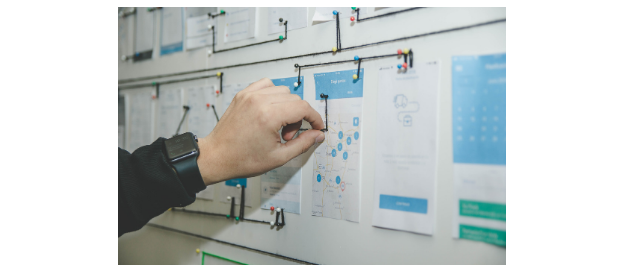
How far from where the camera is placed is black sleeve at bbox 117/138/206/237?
0.74m

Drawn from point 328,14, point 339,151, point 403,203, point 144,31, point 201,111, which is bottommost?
point 403,203

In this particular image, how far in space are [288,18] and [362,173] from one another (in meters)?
0.49

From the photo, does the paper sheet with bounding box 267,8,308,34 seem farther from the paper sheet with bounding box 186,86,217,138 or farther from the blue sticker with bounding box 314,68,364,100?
the paper sheet with bounding box 186,86,217,138

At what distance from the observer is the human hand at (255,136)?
2.36ft

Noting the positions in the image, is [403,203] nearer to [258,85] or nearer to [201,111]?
[258,85]

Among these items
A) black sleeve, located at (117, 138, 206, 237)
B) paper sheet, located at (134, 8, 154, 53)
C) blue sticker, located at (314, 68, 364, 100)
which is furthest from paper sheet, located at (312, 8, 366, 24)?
paper sheet, located at (134, 8, 154, 53)

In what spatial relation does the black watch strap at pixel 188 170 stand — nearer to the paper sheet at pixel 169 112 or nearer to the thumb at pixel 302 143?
the thumb at pixel 302 143

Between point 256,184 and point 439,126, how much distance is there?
0.55 meters

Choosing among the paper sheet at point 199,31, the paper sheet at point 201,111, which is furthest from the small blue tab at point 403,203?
the paper sheet at point 199,31

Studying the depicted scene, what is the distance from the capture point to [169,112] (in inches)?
46.5

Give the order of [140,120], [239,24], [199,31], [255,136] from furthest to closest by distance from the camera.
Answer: [140,120]
[199,31]
[239,24]
[255,136]

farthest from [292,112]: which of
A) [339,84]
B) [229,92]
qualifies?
[229,92]

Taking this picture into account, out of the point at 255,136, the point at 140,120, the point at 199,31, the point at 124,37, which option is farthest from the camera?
the point at 124,37

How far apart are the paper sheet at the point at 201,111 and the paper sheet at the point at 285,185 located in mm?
275
